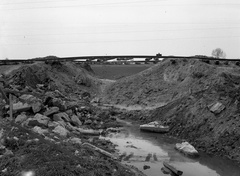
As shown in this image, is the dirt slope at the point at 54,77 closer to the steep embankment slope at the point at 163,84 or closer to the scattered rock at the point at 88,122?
the steep embankment slope at the point at 163,84

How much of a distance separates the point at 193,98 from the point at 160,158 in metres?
7.98

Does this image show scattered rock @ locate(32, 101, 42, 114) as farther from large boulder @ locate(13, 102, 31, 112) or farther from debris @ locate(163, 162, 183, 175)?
debris @ locate(163, 162, 183, 175)

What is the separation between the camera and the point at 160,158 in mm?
13641

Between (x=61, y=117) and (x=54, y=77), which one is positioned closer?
(x=61, y=117)

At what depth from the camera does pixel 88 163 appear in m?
8.11

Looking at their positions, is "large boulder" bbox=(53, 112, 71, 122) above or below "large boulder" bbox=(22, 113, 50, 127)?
below

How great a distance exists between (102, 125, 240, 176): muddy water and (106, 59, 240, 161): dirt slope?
1.06 meters

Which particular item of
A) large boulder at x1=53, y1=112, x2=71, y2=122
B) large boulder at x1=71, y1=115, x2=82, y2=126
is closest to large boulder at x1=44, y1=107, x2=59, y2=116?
large boulder at x1=53, y1=112, x2=71, y2=122

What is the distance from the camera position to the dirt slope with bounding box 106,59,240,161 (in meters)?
15.4

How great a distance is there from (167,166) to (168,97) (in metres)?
13.2

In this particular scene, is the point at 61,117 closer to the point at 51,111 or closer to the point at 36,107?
the point at 51,111

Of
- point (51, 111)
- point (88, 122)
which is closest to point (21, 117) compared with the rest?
point (51, 111)

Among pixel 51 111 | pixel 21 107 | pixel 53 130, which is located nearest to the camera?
pixel 53 130

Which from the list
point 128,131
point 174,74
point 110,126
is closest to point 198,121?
point 128,131
